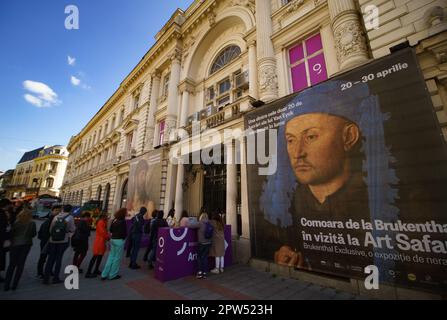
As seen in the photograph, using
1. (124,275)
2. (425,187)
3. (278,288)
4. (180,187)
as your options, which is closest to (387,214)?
(425,187)

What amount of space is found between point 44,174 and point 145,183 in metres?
58.8

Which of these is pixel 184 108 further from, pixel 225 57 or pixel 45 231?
pixel 45 231

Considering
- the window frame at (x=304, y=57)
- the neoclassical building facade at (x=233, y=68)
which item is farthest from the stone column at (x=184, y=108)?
the window frame at (x=304, y=57)

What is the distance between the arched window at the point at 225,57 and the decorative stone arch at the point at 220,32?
0.31 m

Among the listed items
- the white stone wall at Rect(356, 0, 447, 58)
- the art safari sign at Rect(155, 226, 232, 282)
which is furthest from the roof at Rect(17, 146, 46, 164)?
the white stone wall at Rect(356, 0, 447, 58)

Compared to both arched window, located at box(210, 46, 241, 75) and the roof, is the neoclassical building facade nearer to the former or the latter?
arched window, located at box(210, 46, 241, 75)

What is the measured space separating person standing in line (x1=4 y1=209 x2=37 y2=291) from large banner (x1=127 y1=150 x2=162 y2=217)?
7552 millimetres

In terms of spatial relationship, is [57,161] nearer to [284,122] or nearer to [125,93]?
[125,93]

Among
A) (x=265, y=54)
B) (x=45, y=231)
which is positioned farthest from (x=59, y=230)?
(x=265, y=54)

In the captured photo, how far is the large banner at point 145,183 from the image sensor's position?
12.4 meters

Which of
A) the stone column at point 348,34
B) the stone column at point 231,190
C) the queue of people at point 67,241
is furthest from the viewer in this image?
the stone column at point 231,190

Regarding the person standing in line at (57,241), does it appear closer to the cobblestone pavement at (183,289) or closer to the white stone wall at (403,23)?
the cobblestone pavement at (183,289)

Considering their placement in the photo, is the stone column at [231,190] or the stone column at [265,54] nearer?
the stone column at [231,190]
